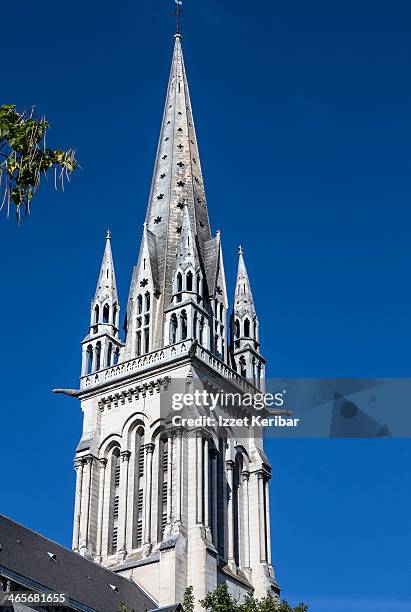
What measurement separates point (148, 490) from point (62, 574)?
709 centimetres

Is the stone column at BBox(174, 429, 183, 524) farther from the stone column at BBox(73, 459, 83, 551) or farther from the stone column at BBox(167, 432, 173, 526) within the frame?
the stone column at BBox(73, 459, 83, 551)

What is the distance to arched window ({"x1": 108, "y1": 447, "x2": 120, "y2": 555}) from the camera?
142 feet

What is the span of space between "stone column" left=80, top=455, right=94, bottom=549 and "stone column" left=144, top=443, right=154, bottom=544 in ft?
8.14

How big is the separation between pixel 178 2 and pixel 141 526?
3059 cm

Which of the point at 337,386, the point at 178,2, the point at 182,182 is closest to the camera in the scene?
the point at 337,386

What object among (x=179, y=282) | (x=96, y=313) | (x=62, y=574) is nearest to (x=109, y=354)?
(x=96, y=313)

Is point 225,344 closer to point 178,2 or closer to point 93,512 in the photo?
point 93,512

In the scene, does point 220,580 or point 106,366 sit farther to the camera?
point 106,366

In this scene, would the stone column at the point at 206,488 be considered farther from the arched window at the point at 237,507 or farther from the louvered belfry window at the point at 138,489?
the louvered belfry window at the point at 138,489

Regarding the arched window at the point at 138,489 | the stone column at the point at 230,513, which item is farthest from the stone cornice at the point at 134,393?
the stone column at the point at 230,513

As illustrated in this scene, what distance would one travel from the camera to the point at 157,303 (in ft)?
160

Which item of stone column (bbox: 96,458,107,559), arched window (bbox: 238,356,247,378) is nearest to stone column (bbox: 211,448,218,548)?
stone column (bbox: 96,458,107,559)

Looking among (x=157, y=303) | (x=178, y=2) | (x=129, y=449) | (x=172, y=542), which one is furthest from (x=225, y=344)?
(x=178, y=2)

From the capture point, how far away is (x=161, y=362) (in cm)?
4475
